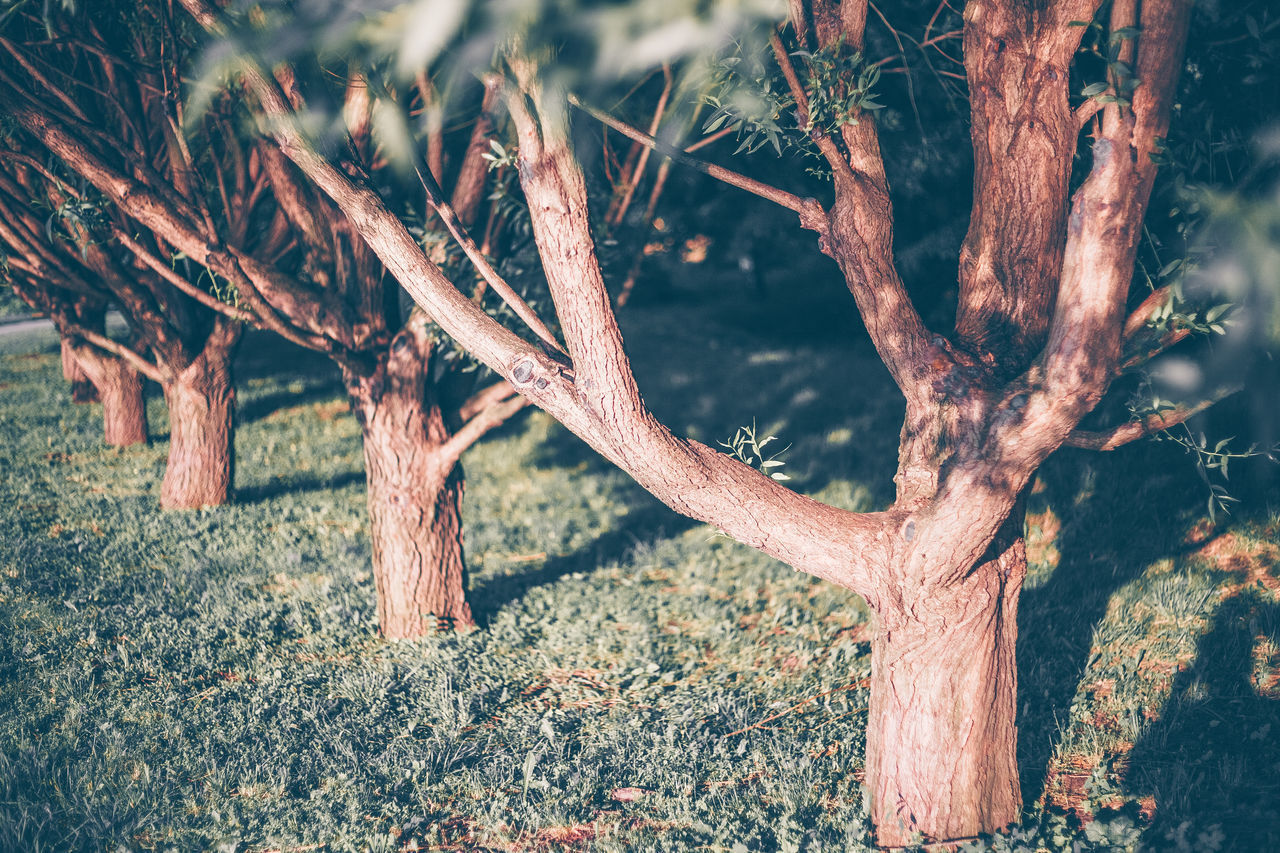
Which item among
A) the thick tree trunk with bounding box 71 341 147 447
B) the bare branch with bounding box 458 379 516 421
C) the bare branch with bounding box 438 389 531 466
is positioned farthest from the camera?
the thick tree trunk with bounding box 71 341 147 447

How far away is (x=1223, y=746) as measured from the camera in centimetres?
453

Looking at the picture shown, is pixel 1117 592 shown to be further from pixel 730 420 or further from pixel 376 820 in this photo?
pixel 730 420

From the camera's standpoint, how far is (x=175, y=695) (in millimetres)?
5559

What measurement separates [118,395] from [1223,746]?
42.6ft

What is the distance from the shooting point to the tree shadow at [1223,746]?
13.0 feet

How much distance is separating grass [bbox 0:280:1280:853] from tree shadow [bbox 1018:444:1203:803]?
0.02 m

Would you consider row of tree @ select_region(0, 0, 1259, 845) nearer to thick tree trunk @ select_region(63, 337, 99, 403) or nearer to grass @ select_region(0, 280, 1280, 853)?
grass @ select_region(0, 280, 1280, 853)

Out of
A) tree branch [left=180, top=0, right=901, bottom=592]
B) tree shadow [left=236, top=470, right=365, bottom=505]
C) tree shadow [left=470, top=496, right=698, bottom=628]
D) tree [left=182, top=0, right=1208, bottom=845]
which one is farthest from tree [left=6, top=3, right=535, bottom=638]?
tree shadow [left=236, top=470, right=365, bottom=505]

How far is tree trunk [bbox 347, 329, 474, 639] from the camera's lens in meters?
6.41

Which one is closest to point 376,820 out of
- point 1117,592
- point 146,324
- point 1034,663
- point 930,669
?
point 930,669

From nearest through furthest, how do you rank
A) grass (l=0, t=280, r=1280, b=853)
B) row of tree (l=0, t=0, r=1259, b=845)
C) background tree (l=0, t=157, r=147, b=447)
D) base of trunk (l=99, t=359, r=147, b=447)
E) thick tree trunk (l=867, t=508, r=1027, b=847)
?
row of tree (l=0, t=0, r=1259, b=845) < thick tree trunk (l=867, t=508, r=1027, b=847) < grass (l=0, t=280, r=1280, b=853) < background tree (l=0, t=157, r=147, b=447) < base of trunk (l=99, t=359, r=147, b=447)

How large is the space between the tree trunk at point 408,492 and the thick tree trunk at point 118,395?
7414 mm

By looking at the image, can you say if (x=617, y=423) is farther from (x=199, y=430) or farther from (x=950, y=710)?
(x=199, y=430)

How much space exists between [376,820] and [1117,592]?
514 centimetres
